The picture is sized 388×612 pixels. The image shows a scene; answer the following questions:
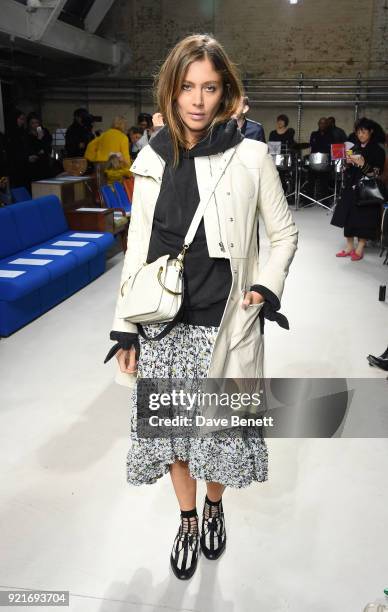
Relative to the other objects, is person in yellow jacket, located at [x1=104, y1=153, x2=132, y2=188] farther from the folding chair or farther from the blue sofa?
the blue sofa

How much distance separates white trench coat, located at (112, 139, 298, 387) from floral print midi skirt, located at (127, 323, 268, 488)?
0.07 m

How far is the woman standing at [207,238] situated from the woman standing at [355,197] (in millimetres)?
4774

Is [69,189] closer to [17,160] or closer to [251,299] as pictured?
[17,160]

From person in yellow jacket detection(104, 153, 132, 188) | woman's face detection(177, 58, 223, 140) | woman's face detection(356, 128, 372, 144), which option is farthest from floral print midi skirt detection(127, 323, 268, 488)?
person in yellow jacket detection(104, 153, 132, 188)

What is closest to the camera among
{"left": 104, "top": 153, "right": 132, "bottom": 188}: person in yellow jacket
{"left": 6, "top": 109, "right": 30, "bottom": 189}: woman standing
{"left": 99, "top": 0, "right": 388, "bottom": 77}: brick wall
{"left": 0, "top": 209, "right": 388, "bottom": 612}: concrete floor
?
{"left": 0, "top": 209, "right": 388, "bottom": 612}: concrete floor

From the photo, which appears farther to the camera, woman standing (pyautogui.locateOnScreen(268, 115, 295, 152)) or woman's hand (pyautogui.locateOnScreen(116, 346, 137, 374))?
woman standing (pyautogui.locateOnScreen(268, 115, 295, 152))

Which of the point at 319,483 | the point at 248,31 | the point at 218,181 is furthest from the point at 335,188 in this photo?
the point at 218,181

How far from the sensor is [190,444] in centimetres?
181

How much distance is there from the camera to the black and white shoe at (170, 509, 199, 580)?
1988mm

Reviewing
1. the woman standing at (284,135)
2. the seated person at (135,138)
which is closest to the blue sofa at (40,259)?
the seated person at (135,138)

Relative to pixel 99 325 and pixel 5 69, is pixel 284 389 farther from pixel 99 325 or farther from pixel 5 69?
pixel 5 69

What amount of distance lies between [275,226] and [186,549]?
1.11 meters

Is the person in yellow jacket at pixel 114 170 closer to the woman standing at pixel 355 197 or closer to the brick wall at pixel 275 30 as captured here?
the woman standing at pixel 355 197

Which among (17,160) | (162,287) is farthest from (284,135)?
(162,287)
